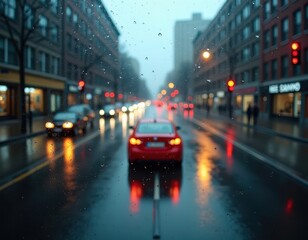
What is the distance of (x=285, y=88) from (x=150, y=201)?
102 ft

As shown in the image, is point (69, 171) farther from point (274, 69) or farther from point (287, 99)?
point (274, 69)

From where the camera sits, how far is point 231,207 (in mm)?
6844

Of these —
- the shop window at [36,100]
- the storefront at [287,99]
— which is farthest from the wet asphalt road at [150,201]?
the shop window at [36,100]

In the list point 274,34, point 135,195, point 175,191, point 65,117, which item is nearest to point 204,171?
point 175,191

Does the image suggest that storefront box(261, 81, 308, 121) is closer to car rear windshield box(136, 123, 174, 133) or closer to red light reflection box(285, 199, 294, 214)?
car rear windshield box(136, 123, 174, 133)

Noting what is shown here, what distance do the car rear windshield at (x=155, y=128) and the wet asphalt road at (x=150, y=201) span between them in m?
1.05

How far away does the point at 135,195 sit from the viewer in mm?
7750

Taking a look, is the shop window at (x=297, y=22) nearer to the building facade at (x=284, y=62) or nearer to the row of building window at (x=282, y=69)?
the building facade at (x=284, y=62)

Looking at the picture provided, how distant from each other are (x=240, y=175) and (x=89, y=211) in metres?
4.86

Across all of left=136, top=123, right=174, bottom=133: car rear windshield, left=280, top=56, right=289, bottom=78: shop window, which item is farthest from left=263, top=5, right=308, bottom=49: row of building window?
left=136, top=123, right=174, bottom=133: car rear windshield

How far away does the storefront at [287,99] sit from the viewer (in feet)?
106

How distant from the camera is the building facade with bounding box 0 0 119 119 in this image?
2231 cm

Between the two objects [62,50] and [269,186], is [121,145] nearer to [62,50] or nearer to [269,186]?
[269,186]

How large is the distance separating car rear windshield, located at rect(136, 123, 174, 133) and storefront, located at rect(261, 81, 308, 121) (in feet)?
76.9
